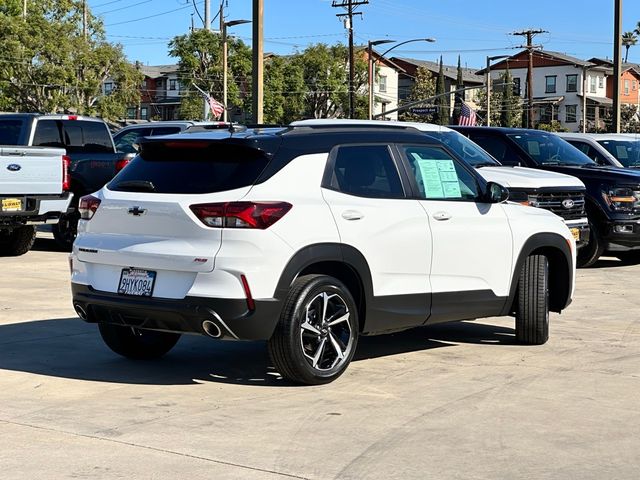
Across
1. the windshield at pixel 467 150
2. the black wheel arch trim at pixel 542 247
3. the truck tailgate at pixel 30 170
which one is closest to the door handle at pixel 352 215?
the black wheel arch trim at pixel 542 247

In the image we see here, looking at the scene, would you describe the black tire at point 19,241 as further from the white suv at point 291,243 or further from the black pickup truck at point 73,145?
the white suv at point 291,243

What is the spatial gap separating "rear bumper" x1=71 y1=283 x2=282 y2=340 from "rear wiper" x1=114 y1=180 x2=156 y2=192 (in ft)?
2.46

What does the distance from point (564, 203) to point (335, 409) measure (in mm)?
8289

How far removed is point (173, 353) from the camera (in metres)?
8.74

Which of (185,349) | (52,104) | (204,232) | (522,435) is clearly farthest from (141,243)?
Answer: (52,104)

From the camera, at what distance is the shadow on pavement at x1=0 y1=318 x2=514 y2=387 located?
779 cm

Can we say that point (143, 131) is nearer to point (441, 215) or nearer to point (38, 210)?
point (38, 210)

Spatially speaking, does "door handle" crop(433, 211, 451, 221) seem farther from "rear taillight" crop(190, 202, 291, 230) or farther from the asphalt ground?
"rear taillight" crop(190, 202, 291, 230)

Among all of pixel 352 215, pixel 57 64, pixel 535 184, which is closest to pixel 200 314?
pixel 352 215

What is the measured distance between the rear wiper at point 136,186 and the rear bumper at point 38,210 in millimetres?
7896

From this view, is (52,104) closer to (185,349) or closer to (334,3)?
(334,3)

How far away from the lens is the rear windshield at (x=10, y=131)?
16.9m

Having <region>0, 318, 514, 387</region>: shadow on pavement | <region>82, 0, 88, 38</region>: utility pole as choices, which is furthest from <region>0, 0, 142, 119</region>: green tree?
<region>0, 318, 514, 387</region>: shadow on pavement

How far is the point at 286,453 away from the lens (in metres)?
5.71
